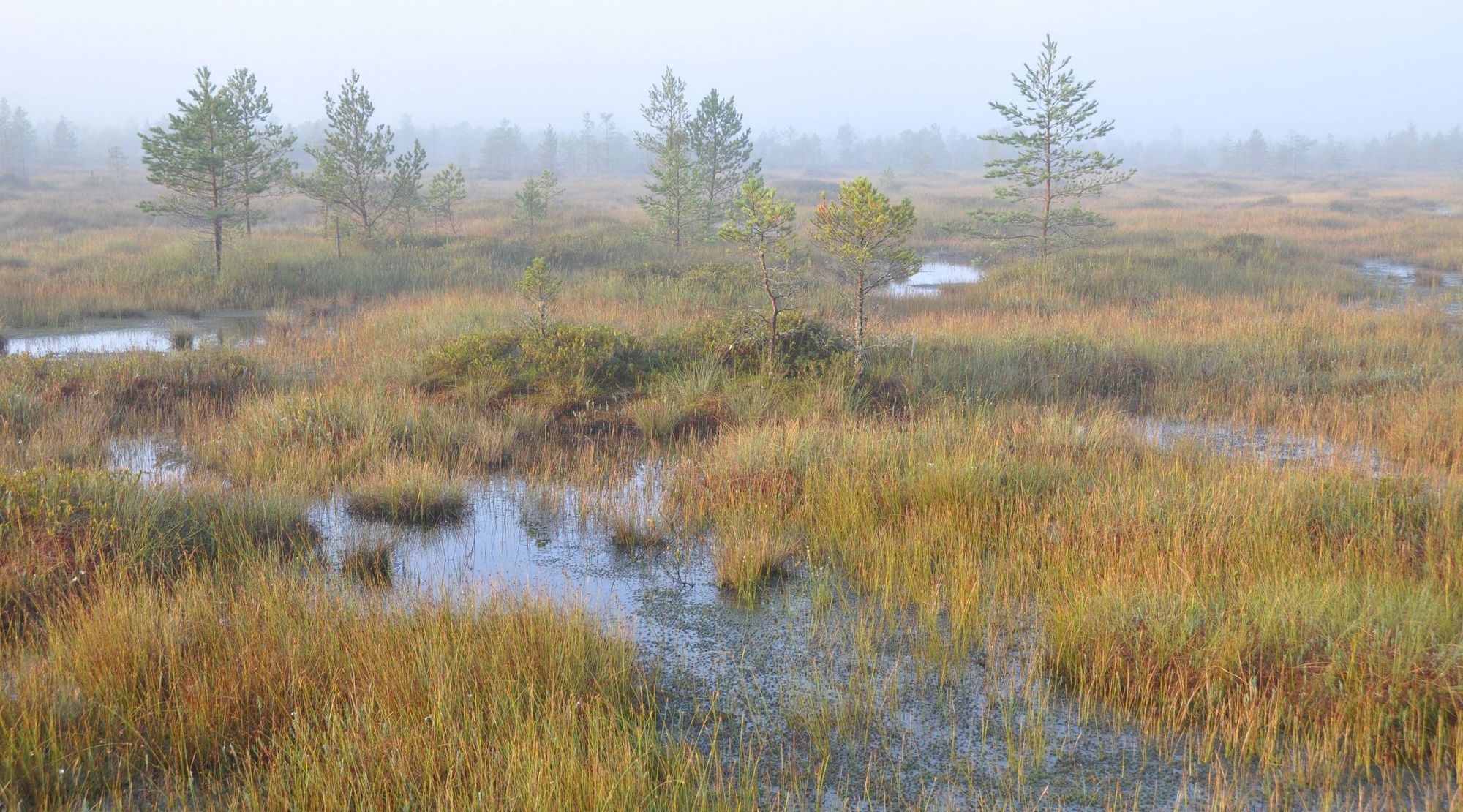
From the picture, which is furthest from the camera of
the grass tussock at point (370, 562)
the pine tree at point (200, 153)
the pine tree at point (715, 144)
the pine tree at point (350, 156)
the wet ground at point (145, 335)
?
the pine tree at point (715, 144)

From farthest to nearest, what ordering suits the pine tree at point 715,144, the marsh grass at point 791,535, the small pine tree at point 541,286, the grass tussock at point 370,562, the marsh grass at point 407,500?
the pine tree at point 715,144
the small pine tree at point 541,286
the marsh grass at point 407,500
the grass tussock at point 370,562
the marsh grass at point 791,535

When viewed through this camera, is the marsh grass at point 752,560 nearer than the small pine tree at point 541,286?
Yes

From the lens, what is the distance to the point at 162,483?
561cm

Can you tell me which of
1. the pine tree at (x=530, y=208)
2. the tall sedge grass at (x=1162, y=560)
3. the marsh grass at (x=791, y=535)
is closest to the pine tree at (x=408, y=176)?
the pine tree at (x=530, y=208)

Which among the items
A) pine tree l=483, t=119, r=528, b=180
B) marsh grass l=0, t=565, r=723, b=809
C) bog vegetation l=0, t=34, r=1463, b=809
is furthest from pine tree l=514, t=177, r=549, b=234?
pine tree l=483, t=119, r=528, b=180

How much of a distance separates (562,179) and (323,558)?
7329 centimetres

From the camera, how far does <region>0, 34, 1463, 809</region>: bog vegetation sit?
3.10 m

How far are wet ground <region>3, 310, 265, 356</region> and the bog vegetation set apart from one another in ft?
1.49

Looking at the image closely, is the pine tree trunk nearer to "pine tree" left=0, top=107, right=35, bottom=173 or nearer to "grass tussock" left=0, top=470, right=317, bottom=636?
"grass tussock" left=0, top=470, right=317, bottom=636

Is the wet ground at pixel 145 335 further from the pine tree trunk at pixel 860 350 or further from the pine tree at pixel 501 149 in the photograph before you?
the pine tree at pixel 501 149

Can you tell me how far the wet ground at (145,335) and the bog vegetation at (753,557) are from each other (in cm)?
45

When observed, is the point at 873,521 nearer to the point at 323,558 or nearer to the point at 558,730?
the point at 558,730

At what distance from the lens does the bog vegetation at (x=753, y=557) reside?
122 inches

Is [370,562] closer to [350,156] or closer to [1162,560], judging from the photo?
[1162,560]
